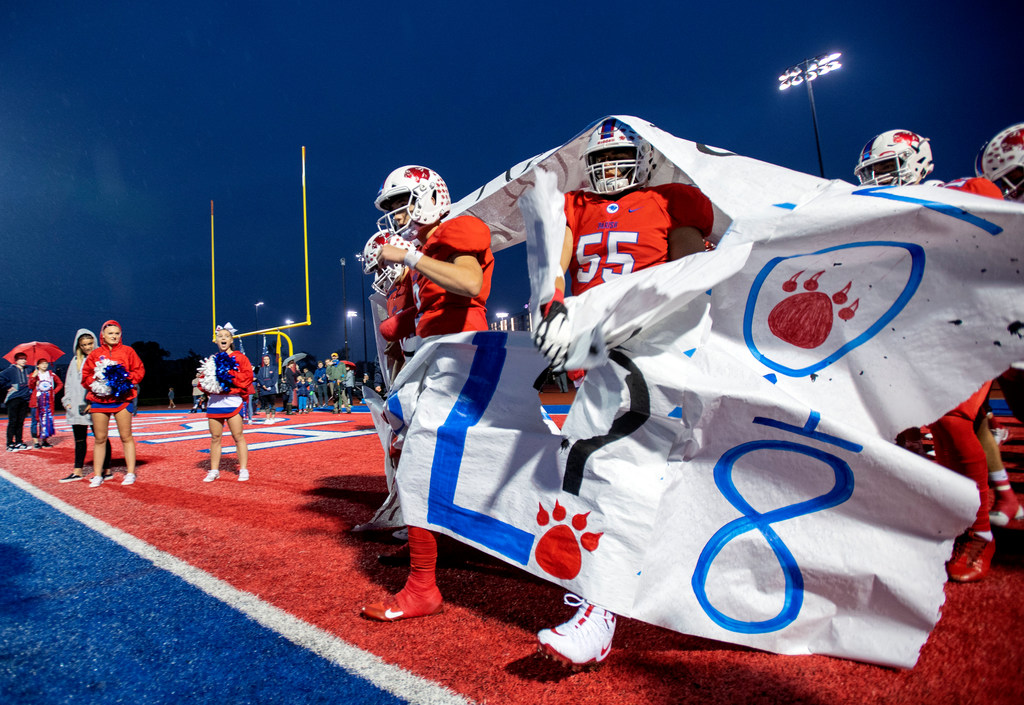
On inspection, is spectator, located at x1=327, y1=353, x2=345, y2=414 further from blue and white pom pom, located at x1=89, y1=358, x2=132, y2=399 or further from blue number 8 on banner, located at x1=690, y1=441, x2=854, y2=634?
blue number 8 on banner, located at x1=690, y1=441, x2=854, y2=634

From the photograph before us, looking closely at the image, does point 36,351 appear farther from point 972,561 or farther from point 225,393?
point 972,561

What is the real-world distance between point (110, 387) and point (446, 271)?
203 inches

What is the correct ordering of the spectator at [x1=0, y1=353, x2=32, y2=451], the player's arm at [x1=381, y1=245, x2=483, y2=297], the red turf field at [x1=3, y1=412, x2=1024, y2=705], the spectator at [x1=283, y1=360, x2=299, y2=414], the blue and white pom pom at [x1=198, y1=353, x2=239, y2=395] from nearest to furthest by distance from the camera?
the red turf field at [x1=3, y1=412, x2=1024, y2=705] < the player's arm at [x1=381, y1=245, x2=483, y2=297] < the blue and white pom pom at [x1=198, y1=353, x2=239, y2=395] < the spectator at [x1=0, y1=353, x2=32, y2=451] < the spectator at [x1=283, y1=360, x2=299, y2=414]

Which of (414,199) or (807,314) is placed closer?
(807,314)

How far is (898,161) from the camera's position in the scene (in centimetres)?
308

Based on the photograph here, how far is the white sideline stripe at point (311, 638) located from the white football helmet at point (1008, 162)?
3678 millimetres

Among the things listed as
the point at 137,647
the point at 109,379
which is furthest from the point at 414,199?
the point at 109,379

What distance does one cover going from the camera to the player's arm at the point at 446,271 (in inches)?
83.4

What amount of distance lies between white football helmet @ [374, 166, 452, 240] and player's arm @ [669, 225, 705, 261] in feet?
3.95

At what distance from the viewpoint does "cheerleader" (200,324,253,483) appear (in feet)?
17.5

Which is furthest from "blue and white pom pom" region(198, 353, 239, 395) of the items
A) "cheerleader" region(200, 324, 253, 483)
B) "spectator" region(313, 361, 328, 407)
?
"spectator" region(313, 361, 328, 407)

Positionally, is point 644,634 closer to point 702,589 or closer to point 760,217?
point 702,589

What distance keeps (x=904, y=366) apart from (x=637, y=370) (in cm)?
91

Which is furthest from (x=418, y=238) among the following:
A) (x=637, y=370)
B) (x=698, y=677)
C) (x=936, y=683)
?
(x=936, y=683)
